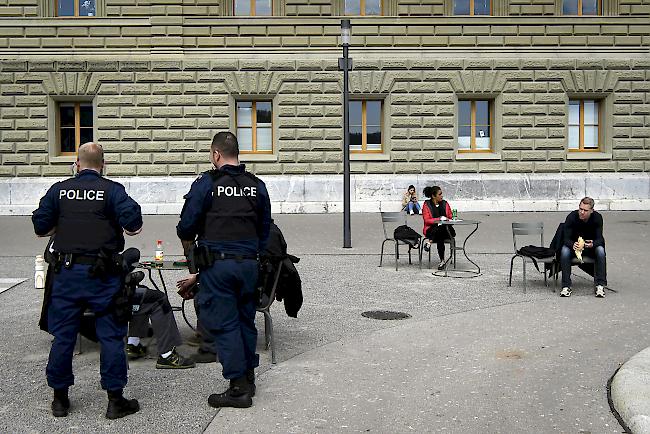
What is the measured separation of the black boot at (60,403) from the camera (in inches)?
211

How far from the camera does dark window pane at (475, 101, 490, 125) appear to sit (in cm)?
2373

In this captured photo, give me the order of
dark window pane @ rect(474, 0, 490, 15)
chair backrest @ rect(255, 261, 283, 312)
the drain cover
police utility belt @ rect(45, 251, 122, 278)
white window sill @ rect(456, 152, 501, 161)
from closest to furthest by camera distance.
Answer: police utility belt @ rect(45, 251, 122, 278) < chair backrest @ rect(255, 261, 283, 312) < the drain cover < white window sill @ rect(456, 152, 501, 161) < dark window pane @ rect(474, 0, 490, 15)

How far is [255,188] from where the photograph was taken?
18.8ft

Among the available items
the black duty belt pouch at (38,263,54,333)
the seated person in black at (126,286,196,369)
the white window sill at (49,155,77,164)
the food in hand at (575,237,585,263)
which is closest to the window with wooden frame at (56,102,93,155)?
the white window sill at (49,155,77,164)

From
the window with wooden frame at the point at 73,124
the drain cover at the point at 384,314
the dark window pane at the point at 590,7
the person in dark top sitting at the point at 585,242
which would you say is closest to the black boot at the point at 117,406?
the drain cover at the point at 384,314

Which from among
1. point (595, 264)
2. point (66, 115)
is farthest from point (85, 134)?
point (595, 264)

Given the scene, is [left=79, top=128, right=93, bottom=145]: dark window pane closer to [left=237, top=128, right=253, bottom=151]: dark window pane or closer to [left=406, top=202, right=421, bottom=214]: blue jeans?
[left=237, top=128, right=253, bottom=151]: dark window pane

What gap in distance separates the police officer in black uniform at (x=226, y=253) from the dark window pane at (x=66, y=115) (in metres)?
19.0

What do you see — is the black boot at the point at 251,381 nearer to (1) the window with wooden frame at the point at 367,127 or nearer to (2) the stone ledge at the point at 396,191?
(2) the stone ledge at the point at 396,191

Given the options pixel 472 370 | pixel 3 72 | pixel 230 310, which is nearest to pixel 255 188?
pixel 230 310

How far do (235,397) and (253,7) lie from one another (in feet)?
63.6

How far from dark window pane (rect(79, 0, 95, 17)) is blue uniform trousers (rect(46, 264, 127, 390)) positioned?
1948 cm

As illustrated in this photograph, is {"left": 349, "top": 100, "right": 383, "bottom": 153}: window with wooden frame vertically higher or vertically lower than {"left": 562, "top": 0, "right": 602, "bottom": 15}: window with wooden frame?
lower

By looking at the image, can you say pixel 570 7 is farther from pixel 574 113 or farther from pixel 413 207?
pixel 413 207
